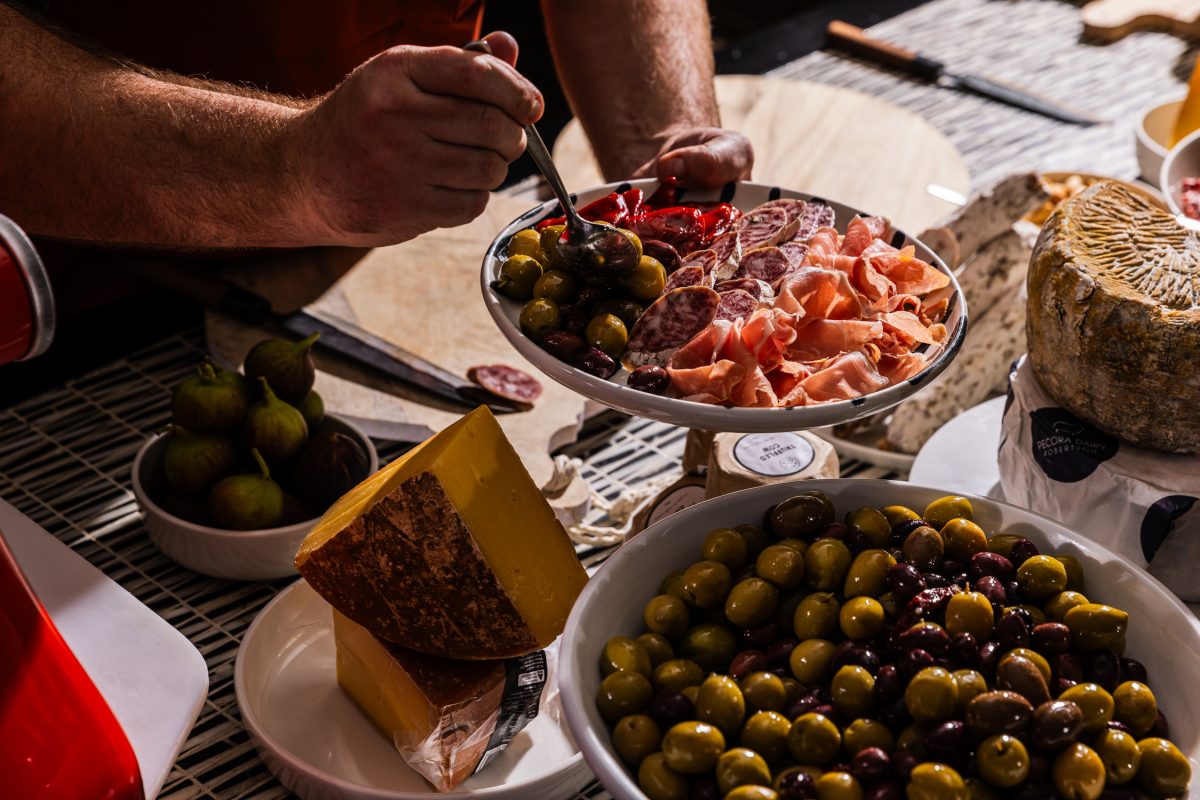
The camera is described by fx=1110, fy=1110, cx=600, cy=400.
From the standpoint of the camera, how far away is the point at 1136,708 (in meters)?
0.79

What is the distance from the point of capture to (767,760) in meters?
0.76

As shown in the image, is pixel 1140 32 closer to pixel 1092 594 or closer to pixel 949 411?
pixel 949 411

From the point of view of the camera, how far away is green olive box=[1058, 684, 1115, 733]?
767 mm

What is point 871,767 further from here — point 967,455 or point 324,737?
point 967,455

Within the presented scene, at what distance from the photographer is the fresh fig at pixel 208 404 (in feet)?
3.89

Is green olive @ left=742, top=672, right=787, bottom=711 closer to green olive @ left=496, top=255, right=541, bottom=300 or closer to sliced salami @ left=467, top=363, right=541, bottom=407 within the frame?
green olive @ left=496, top=255, right=541, bottom=300

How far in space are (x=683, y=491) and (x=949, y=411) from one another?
42 cm

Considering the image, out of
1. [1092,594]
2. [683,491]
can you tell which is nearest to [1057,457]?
[1092,594]

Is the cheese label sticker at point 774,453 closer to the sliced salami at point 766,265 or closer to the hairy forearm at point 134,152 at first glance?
the sliced salami at point 766,265

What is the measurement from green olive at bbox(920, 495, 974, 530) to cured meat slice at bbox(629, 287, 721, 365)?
27cm

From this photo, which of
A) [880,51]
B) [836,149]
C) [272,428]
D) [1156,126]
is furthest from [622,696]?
[880,51]

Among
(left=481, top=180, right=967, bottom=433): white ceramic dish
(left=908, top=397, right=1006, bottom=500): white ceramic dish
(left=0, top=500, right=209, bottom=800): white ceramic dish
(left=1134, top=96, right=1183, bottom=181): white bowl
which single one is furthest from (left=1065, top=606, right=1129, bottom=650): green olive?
(left=1134, top=96, right=1183, bottom=181): white bowl

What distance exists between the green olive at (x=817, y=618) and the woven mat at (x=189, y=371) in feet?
1.01

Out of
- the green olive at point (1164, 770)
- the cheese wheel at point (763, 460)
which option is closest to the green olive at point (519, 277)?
the cheese wheel at point (763, 460)
